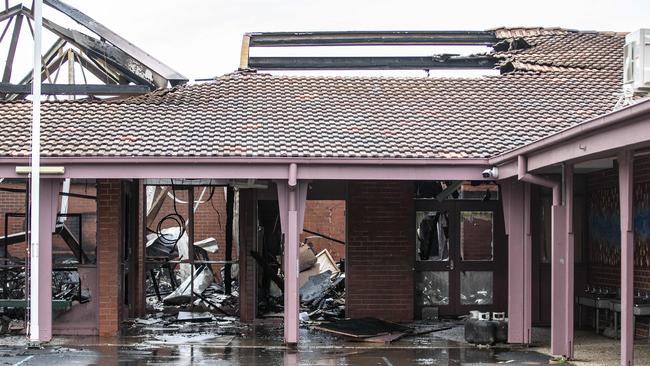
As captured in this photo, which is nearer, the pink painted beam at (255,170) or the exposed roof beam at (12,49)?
the pink painted beam at (255,170)

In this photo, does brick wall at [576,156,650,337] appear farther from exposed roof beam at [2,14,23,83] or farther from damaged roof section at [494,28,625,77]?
exposed roof beam at [2,14,23,83]

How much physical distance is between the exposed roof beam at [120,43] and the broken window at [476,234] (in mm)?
6112

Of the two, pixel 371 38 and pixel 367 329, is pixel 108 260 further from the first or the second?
pixel 371 38

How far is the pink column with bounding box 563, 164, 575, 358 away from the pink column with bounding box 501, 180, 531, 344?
1736 millimetres

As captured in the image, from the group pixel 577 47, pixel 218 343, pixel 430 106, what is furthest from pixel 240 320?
pixel 577 47

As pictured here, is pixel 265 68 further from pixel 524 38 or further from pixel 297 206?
pixel 297 206

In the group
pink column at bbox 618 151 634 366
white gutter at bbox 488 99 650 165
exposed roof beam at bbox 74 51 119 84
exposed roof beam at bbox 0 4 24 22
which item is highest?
exposed roof beam at bbox 0 4 24 22

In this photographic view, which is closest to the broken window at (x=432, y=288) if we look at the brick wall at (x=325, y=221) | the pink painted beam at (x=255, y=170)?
the pink painted beam at (x=255, y=170)

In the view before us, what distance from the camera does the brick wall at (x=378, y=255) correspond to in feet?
57.5

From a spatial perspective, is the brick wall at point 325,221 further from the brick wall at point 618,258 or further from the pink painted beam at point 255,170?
the pink painted beam at point 255,170

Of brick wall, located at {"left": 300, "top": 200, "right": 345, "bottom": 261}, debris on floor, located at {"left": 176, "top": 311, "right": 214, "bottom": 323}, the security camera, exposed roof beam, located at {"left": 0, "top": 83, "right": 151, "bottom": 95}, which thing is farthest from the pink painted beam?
brick wall, located at {"left": 300, "top": 200, "right": 345, "bottom": 261}

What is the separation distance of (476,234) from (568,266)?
5434mm

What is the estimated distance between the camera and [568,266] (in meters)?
12.5

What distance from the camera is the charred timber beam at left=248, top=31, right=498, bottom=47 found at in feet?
75.5
